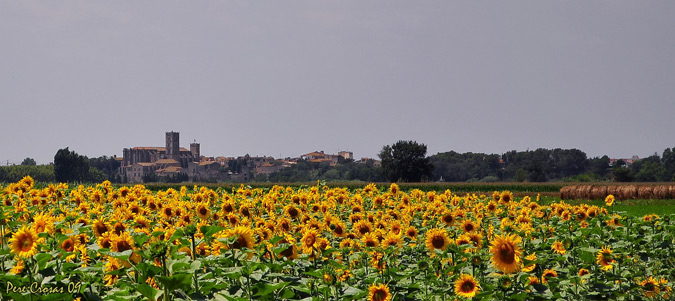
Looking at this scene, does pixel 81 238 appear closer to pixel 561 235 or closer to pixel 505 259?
pixel 505 259

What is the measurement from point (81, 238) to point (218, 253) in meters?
1.27

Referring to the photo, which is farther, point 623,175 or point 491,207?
point 623,175

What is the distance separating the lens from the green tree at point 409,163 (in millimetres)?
99812

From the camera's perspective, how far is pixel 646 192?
37219 mm

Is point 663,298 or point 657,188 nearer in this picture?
point 663,298

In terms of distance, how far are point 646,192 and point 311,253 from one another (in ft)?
119

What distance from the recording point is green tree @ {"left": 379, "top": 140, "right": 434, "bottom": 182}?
9981 cm

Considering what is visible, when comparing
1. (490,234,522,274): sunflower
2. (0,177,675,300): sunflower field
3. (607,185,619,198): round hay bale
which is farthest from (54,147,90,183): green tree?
(490,234,522,274): sunflower

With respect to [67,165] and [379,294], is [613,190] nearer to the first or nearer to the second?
[379,294]

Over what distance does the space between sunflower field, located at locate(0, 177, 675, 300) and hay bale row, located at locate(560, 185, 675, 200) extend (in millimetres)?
29852

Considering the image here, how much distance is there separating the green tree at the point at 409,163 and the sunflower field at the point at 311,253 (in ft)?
293

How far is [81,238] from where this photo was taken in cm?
537

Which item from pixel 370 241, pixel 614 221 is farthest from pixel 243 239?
pixel 614 221

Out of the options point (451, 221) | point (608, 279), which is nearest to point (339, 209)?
point (451, 221)
